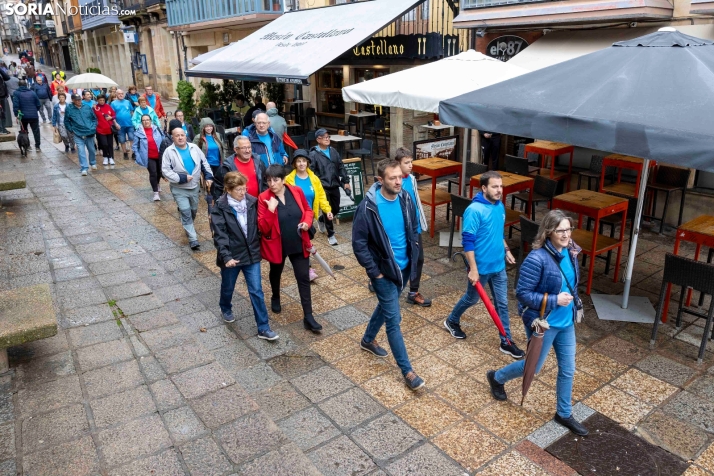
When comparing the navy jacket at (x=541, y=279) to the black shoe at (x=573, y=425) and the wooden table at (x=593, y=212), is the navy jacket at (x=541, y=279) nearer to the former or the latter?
the black shoe at (x=573, y=425)

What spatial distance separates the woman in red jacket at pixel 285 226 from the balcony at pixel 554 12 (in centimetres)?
613

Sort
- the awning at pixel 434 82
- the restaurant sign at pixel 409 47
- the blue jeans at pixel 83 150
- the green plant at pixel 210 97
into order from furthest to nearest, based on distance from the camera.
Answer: the green plant at pixel 210 97 → the blue jeans at pixel 83 150 → the restaurant sign at pixel 409 47 → the awning at pixel 434 82

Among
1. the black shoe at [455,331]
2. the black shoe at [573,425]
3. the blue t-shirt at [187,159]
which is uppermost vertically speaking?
the blue t-shirt at [187,159]

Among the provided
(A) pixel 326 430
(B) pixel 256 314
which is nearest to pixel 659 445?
(A) pixel 326 430

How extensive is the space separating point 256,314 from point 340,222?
402 cm

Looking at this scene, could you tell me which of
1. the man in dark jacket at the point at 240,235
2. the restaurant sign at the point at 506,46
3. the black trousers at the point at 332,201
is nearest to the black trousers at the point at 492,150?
the restaurant sign at the point at 506,46

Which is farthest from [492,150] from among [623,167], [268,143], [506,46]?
[268,143]

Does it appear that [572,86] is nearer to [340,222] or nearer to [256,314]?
[256,314]

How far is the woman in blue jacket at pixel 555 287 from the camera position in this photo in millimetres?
3588

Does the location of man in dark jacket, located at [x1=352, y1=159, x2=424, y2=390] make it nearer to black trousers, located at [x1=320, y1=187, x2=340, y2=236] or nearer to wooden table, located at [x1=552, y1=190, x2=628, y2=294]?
wooden table, located at [x1=552, y1=190, x2=628, y2=294]

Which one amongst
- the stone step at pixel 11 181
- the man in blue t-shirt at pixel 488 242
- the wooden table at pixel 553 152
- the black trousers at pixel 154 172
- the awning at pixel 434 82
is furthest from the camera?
the black trousers at pixel 154 172

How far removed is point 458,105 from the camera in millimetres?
5809

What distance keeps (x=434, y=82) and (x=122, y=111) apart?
9.51m

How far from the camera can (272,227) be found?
5.23 metres
